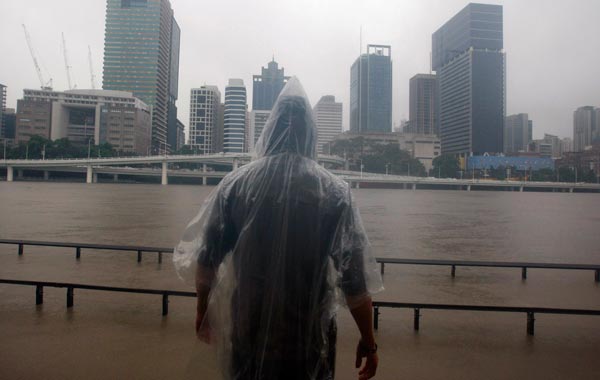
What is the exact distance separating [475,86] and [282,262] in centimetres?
17833

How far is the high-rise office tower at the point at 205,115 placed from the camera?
139500 mm

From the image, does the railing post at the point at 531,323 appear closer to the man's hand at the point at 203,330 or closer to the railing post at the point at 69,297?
the man's hand at the point at 203,330

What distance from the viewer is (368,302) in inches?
84.3

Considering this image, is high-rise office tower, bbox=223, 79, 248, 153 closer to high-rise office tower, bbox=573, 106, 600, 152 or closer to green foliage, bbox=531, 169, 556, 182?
green foliage, bbox=531, 169, 556, 182

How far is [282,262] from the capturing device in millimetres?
2035

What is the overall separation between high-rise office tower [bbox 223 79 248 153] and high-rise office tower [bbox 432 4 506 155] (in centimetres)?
9785

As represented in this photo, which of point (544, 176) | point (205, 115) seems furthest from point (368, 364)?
point (205, 115)

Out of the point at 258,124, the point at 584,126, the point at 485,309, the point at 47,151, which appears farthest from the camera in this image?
the point at 584,126

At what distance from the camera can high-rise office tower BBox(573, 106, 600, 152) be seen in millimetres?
146625

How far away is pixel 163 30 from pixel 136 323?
647 ft

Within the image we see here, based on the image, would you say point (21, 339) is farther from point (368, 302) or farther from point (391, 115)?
point (391, 115)

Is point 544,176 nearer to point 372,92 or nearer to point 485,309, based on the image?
point 372,92

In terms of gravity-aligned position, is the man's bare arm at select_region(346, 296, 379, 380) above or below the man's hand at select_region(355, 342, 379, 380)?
above

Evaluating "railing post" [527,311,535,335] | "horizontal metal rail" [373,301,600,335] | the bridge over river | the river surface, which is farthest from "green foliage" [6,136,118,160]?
"railing post" [527,311,535,335]
